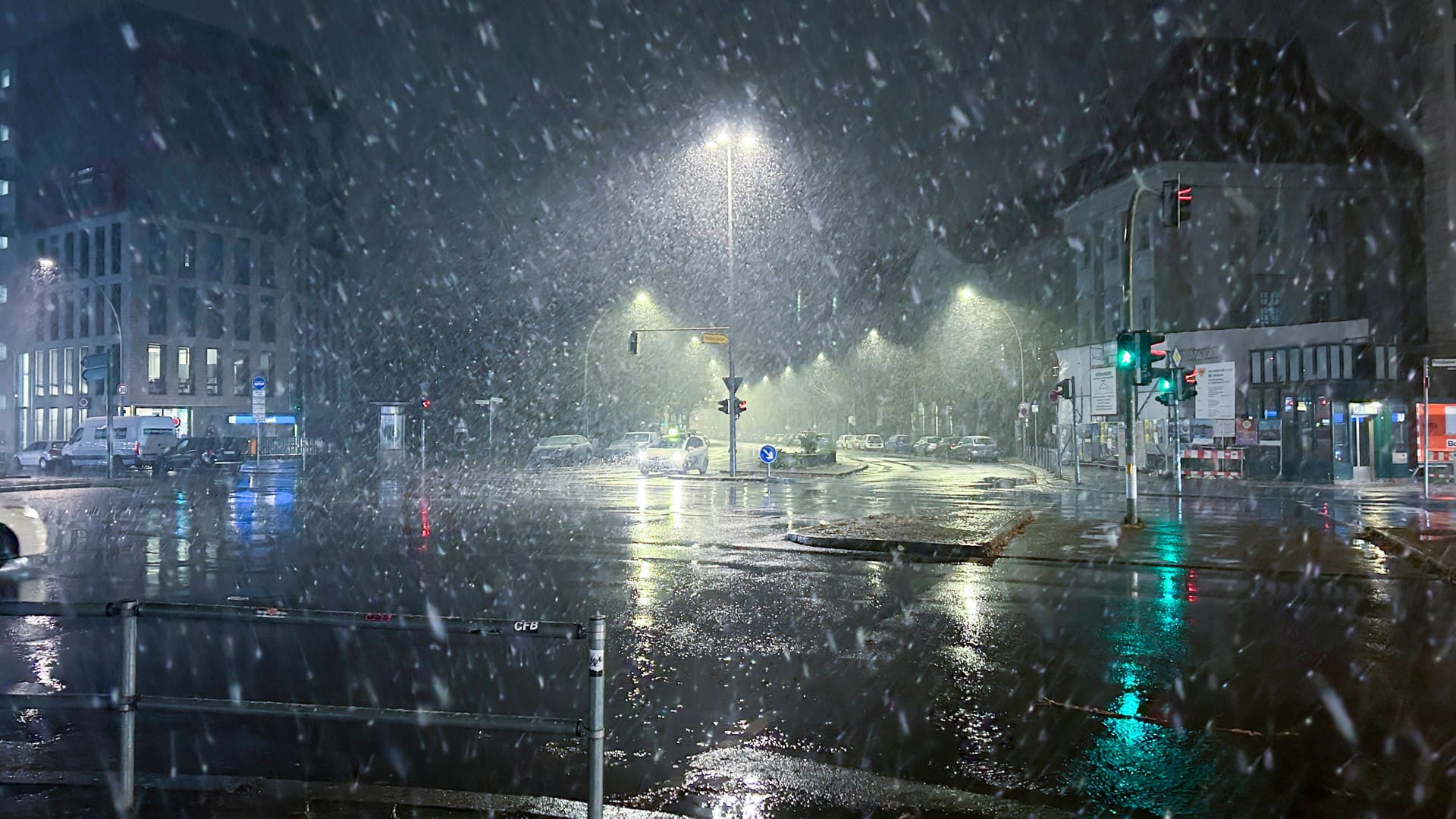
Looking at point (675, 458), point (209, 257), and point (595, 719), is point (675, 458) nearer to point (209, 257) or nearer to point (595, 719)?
point (595, 719)

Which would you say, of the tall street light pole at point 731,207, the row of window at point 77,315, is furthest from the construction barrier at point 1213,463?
the row of window at point 77,315

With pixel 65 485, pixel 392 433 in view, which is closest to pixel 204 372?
pixel 392 433

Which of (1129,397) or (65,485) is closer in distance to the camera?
(1129,397)

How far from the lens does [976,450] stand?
5712 cm

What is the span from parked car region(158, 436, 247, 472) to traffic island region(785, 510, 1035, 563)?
36177mm

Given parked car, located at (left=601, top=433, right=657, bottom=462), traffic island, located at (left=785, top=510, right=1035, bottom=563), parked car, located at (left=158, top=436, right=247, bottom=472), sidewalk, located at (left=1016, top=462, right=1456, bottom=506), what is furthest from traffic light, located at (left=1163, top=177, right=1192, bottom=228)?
parked car, located at (left=158, top=436, right=247, bottom=472)

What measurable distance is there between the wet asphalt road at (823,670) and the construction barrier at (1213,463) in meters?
21.1

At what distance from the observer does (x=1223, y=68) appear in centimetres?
5044

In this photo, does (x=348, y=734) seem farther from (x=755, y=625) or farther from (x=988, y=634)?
(x=988, y=634)

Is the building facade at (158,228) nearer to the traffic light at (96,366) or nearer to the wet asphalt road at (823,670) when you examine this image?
the traffic light at (96,366)

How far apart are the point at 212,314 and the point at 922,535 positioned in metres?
65.8

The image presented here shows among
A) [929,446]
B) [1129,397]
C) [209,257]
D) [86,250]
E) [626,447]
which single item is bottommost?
[929,446]

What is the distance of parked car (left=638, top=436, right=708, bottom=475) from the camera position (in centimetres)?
4062

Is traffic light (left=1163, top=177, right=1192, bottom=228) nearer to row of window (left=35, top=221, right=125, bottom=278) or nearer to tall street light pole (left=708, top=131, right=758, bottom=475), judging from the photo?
tall street light pole (left=708, top=131, right=758, bottom=475)
